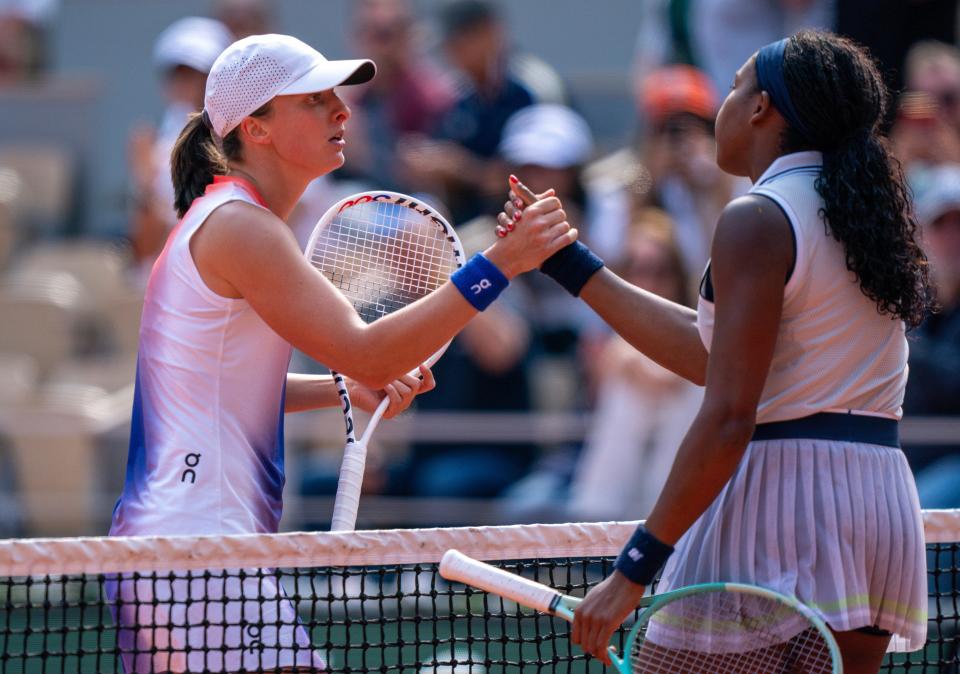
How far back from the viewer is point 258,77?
299 cm

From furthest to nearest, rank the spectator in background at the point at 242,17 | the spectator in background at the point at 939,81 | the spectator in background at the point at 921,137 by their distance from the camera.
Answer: the spectator in background at the point at 242,17, the spectator in background at the point at 939,81, the spectator in background at the point at 921,137

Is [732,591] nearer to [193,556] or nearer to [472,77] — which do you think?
[193,556]

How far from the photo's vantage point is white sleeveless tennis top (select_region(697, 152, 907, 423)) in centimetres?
257

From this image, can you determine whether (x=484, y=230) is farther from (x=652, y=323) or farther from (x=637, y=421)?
(x=652, y=323)

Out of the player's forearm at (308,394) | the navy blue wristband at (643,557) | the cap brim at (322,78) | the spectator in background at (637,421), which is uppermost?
the cap brim at (322,78)

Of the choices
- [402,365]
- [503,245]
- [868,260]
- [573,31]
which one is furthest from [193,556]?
[573,31]

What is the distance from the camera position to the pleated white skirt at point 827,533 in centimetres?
258

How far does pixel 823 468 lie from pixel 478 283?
0.75 meters

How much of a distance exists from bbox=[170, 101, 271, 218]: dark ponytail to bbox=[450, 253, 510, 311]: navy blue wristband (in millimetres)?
537

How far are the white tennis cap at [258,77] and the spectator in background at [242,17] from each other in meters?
5.66

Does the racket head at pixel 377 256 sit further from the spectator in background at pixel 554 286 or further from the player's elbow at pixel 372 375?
the spectator in background at pixel 554 286

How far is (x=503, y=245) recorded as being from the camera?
2996 millimetres

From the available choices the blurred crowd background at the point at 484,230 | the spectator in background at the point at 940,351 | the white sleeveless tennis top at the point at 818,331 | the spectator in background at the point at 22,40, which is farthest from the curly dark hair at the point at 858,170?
the spectator in background at the point at 22,40

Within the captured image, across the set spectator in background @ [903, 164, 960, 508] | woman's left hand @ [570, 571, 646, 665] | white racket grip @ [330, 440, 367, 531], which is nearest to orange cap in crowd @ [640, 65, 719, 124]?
spectator in background @ [903, 164, 960, 508]
